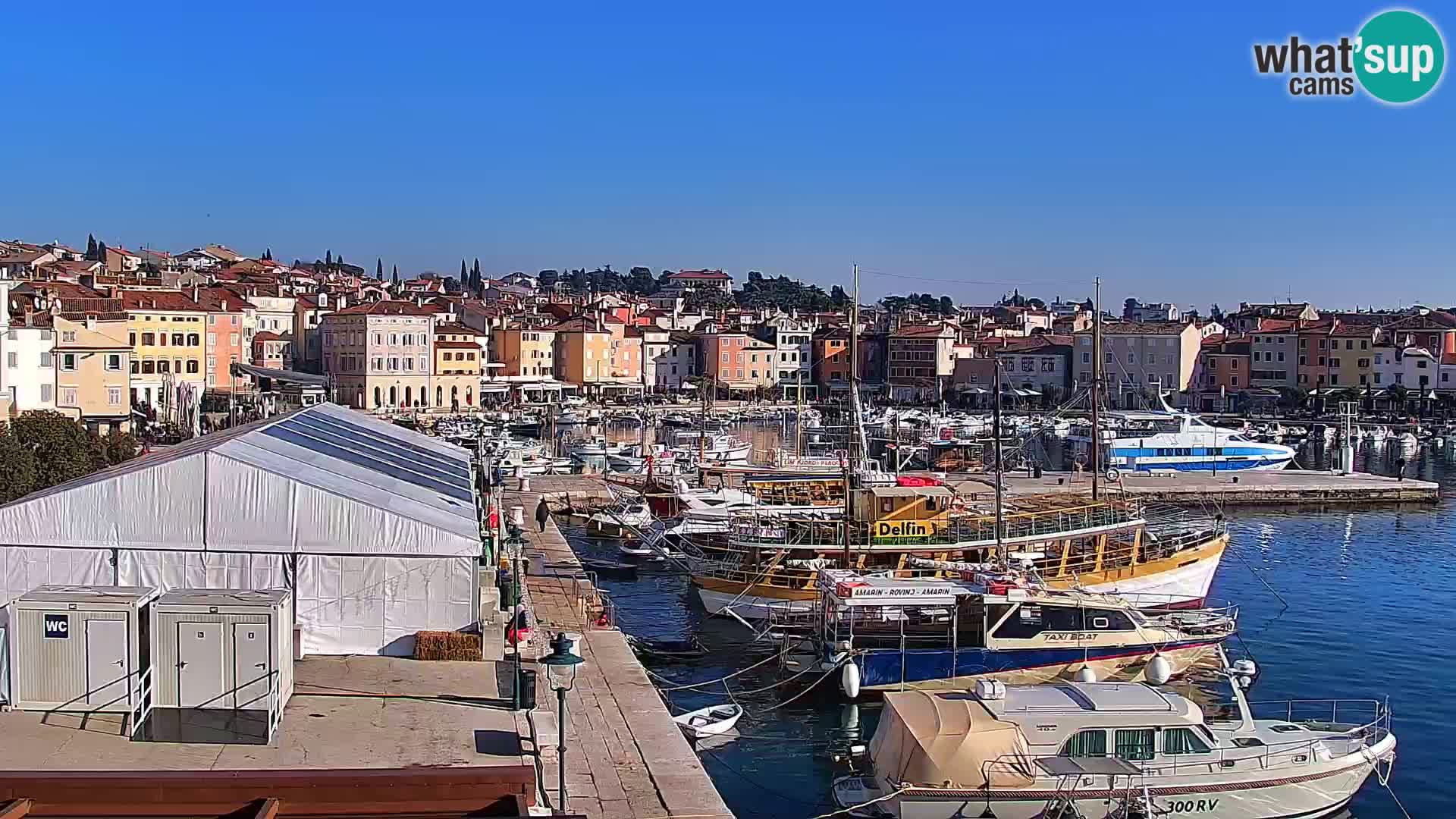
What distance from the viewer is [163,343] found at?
201 ft

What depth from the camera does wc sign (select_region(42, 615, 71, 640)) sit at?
1188 centimetres

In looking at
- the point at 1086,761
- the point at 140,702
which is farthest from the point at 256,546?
the point at 1086,761

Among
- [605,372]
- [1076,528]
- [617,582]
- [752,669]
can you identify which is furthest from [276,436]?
[605,372]

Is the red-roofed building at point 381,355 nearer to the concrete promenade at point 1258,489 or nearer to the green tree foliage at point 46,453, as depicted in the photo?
the concrete promenade at point 1258,489

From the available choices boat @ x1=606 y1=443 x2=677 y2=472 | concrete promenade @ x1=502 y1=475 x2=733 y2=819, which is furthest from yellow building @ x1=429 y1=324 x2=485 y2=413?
concrete promenade @ x1=502 y1=475 x2=733 y2=819

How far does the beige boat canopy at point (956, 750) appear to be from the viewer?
42.9 ft

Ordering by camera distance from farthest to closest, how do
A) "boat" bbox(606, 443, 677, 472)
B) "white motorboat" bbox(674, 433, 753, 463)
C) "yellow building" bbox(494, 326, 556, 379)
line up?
"yellow building" bbox(494, 326, 556, 379)
"white motorboat" bbox(674, 433, 753, 463)
"boat" bbox(606, 443, 677, 472)

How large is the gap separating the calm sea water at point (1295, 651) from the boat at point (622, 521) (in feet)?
2.05

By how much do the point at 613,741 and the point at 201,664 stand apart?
355 centimetres

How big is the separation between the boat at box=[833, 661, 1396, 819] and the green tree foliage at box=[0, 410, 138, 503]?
1561cm

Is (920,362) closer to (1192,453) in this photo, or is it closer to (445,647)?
(1192,453)

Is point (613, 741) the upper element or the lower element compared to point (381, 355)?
lower

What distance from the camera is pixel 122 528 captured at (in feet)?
48.0

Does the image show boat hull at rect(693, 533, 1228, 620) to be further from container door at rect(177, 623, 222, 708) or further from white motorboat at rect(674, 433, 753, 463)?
white motorboat at rect(674, 433, 753, 463)
